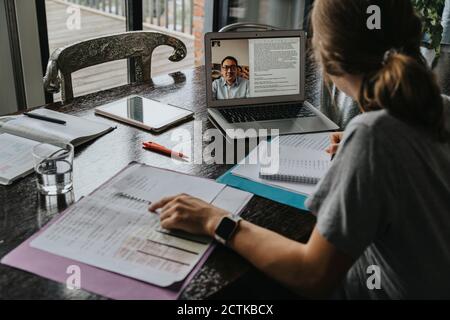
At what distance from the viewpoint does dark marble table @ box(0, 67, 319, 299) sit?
786 millimetres

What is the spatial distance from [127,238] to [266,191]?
0.34 m

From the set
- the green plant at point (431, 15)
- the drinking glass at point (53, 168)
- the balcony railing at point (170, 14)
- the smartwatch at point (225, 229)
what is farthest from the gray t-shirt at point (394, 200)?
the balcony railing at point (170, 14)

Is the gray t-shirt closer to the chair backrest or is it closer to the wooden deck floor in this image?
the chair backrest

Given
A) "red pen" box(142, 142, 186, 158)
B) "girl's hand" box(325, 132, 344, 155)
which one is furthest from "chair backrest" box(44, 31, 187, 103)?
"girl's hand" box(325, 132, 344, 155)

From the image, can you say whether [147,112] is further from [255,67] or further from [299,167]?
[299,167]

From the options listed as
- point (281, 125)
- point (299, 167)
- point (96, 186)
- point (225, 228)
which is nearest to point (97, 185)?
point (96, 186)

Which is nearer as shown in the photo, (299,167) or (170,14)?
(299,167)

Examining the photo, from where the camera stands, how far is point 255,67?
1518 millimetres

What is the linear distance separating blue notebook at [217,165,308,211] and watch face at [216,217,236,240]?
19 cm

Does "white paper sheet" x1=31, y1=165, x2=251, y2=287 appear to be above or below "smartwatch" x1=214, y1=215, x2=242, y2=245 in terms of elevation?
below

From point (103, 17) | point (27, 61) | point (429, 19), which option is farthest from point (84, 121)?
point (103, 17)

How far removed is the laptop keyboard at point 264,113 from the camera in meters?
1.45

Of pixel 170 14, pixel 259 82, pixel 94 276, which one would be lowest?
pixel 170 14

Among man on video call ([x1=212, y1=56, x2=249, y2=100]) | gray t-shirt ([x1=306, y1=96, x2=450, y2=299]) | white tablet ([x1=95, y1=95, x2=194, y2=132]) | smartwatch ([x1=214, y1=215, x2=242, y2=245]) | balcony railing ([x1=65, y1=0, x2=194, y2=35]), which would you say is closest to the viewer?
gray t-shirt ([x1=306, y1=96, x2=450, y2=299])
